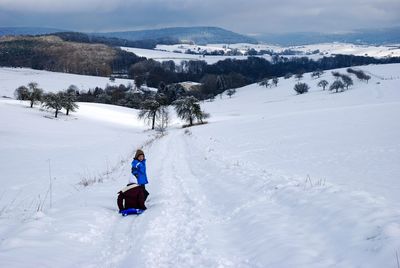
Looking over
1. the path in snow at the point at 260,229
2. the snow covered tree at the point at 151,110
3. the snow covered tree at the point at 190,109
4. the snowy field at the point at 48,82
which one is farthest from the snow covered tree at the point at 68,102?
the path in snow at the point at 260,229

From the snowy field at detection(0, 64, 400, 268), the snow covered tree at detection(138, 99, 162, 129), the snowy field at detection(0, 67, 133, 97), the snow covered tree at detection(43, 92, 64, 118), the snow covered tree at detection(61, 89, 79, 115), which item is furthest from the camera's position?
the snowy field at detection(0, 67, 133, 97)

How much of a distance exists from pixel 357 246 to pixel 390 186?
7138mm

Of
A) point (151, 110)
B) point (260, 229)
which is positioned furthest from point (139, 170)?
point (151, 110)

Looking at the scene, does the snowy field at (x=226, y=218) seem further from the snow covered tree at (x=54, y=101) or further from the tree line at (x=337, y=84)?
the tree line at (x=337, y=84)

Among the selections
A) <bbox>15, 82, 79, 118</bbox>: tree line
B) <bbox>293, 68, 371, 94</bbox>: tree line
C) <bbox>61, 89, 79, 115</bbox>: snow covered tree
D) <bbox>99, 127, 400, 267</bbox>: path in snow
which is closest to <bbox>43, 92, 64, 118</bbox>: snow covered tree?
<bbox>15, 82, 79, 118</bbox>: tree line

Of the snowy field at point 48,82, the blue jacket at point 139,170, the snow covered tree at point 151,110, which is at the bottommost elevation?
the snow covered tree at point 151,110

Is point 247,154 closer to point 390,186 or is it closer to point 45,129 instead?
point 390,186

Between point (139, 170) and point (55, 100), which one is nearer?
point (139, 170)

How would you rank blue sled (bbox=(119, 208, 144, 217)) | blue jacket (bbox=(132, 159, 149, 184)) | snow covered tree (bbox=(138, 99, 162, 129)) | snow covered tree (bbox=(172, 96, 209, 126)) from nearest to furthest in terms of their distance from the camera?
blue sled (bbox=(119, 208, 144, 217)) < blue jacket (bbox=(132, 159, 149, 184)) < snow covered tree (bbox=(172, 96, 209, 126)) < snow covered tree (bbox=(138, 99, 162, 129))

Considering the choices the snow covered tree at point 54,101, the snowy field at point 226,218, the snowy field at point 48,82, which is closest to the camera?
the snowy field at point 226,218

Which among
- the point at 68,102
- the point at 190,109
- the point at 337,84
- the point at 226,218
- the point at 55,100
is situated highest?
the point at 337,84

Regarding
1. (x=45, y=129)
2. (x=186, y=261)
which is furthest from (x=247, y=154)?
(x=45, y=129)

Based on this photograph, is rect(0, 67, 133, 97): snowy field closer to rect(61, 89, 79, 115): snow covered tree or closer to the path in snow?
rect(61, 89, 79, 115): snow covered tree

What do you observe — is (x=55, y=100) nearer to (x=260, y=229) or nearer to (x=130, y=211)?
(x=130, y=211)
